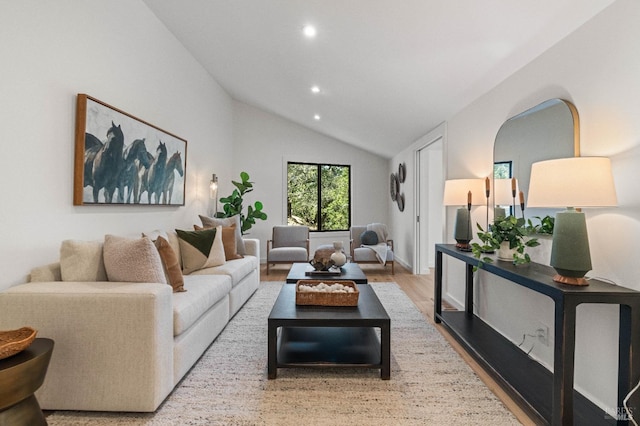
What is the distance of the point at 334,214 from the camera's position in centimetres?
734

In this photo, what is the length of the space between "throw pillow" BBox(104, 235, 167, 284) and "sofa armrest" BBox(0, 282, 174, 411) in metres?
0.29

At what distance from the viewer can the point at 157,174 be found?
3.49 meters

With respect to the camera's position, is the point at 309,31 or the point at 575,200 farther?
the point at 309,31

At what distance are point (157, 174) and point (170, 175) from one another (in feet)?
0.97

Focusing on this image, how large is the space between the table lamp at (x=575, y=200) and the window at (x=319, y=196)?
18.4 feet

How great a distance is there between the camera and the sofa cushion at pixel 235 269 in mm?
3254

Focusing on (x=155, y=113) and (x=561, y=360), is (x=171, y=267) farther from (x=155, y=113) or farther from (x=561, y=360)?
(x=561, y=360)

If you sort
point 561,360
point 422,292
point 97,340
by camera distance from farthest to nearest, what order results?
point 422,292
point 97,340
point 561,360

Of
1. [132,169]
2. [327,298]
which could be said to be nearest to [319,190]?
[132,169]

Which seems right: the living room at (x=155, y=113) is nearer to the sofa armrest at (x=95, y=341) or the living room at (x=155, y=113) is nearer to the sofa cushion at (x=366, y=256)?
the sofa armrest at (x=95, y=341)

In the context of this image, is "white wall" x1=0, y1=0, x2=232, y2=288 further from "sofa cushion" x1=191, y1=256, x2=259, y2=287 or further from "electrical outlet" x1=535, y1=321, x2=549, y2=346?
"electrical outlet" x1=535, y1=321, x2=549, y2=346

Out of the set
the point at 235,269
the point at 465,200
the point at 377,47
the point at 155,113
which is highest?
the point at 377,47

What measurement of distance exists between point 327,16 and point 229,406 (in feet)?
9.47

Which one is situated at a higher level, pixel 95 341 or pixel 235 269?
pixel 235 269
